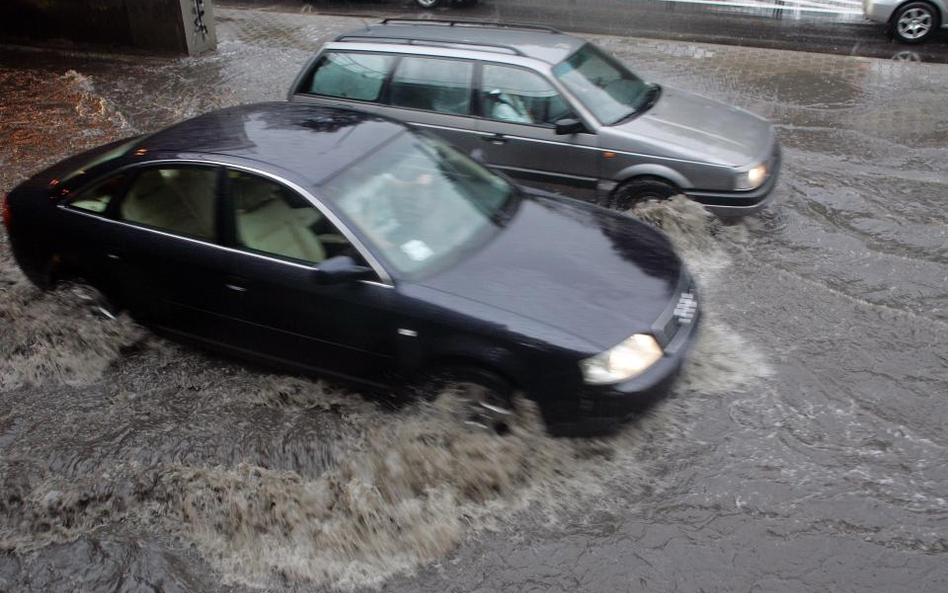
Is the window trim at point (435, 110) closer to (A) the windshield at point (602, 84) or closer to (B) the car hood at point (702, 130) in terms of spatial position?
(A) the windshield at point (602, 84)

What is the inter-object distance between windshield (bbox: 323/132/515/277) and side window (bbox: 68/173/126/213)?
5.48ft

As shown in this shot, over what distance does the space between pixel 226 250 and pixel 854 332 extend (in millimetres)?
Result: 4315

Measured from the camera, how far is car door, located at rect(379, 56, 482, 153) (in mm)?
7375

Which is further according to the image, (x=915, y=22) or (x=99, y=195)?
(x=915, y=22)

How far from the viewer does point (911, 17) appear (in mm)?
12508

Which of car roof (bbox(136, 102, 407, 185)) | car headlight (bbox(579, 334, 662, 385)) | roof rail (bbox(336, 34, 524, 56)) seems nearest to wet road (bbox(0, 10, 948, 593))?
car headlight (bbox(579, 334, 662, 385))

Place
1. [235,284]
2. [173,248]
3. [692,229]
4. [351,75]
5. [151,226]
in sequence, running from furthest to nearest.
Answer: [351,75]
[692,229]
[151,226]
[173,248]
[235,284]

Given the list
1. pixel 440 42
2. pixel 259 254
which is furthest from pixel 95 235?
pixel 440 42

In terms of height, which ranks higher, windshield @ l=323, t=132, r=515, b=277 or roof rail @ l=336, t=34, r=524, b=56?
roof rail @ l=336, t=34, r=524, b=56

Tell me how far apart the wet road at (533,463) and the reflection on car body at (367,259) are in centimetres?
38

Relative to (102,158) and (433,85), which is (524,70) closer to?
(433,85)

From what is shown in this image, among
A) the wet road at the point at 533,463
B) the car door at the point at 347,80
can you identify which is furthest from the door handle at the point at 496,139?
the wet road at the point at 533,463

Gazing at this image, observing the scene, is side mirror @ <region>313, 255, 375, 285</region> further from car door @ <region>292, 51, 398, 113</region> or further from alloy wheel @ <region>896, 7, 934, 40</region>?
alloy wheel @ <region>896, 7, 934, 40</region>

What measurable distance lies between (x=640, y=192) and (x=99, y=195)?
4.18 metres
